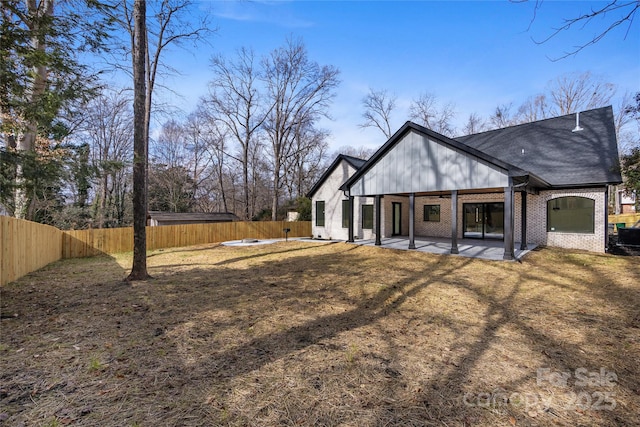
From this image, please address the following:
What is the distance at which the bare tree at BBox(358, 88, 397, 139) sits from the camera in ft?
92.2

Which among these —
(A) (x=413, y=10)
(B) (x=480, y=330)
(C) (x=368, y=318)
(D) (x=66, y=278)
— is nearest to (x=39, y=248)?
(D) (x=66, y=278)

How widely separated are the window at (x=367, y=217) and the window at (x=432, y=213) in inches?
124

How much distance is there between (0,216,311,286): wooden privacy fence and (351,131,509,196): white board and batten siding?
28.1 feet

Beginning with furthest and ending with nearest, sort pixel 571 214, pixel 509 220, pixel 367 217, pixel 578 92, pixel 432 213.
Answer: pixel 578 92 < pixel 432 213 < pixel 367 217 < pixel 571 214 < pixel 509 220

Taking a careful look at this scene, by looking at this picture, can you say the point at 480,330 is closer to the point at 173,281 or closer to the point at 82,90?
the point at 173,281

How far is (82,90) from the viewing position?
178 inches

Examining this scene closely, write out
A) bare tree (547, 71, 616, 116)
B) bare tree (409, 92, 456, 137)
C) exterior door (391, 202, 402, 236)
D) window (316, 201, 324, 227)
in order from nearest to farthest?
exterior door (391, 202, 402, 236), window (316, 201, 324, 227), bare tree (547, 71, 616, 116), bare tree (409, 92, 456, 137)

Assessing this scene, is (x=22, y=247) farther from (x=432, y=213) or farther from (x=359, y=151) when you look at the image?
(x=359, y=151)

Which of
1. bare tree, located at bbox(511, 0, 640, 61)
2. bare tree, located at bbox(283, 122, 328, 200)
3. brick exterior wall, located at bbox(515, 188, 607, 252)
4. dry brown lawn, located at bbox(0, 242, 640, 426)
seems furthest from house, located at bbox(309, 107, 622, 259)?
bare tree, located at bbox(283, 122, 328, 200)

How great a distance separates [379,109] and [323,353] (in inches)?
1128

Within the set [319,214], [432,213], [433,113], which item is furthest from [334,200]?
[433,113]

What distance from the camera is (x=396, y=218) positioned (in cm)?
1562

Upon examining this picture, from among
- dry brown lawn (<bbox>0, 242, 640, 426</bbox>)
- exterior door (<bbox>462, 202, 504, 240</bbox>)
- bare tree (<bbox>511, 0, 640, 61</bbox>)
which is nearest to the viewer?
dry brown lawn (<bbox>0, 242, 640, 426</bbox>)

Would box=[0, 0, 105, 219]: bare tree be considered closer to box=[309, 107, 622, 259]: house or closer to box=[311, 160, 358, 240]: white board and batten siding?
box=[309, 107, 622, 259]: house
